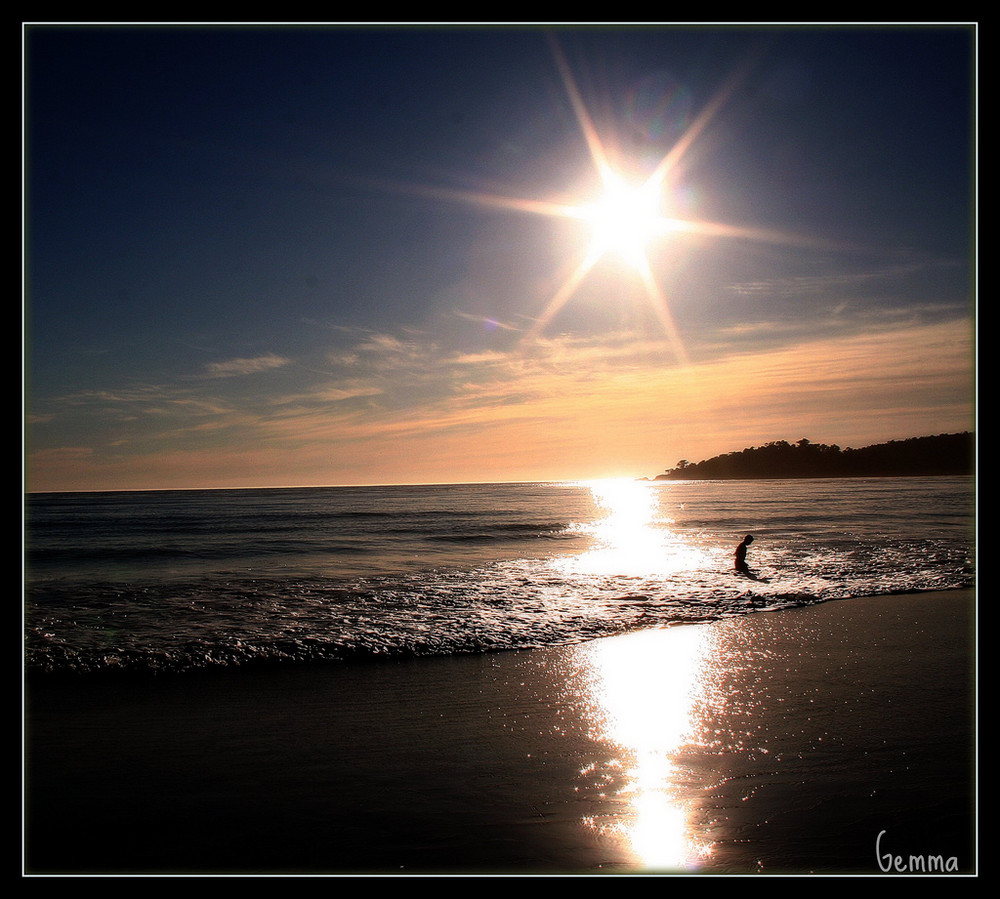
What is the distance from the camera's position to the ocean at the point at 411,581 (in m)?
8.70

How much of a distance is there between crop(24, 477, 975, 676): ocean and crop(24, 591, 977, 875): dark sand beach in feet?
4.60

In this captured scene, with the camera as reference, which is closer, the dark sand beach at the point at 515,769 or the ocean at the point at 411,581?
the dark sand beach at the point at 515,769

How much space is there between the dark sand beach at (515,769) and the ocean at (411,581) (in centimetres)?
140

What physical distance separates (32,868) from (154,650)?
4600mm

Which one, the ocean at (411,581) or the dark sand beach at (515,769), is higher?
the ocean at (411,581)

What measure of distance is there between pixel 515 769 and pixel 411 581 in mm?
9845

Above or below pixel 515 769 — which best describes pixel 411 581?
above

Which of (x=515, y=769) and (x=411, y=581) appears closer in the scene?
(x=515, y=769)

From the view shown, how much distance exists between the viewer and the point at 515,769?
479 centimetres

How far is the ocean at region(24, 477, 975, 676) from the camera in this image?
870cm

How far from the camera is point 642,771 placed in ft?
15.4
